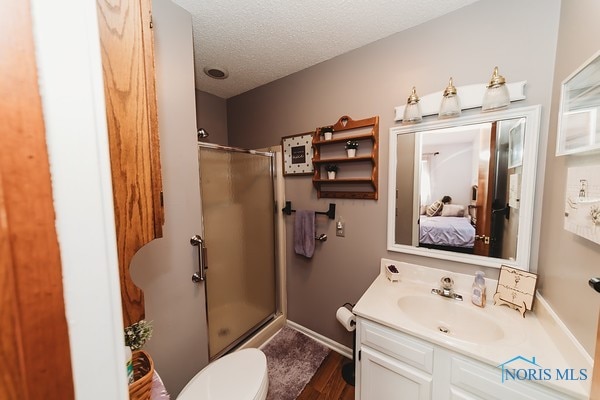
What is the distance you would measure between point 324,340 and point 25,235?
209 centimetres

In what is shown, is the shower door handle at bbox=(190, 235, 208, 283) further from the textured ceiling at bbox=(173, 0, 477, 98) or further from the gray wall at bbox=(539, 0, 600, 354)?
the gray wall at bbox=(539, 0, 600, 354)

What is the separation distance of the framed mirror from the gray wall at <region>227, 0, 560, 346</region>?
57 millimetres

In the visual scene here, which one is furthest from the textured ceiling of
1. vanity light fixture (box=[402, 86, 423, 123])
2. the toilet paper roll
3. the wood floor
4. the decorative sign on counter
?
the wood floor

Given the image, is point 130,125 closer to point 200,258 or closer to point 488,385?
point 200,258

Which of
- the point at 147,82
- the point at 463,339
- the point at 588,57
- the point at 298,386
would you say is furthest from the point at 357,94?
the point at 298,386

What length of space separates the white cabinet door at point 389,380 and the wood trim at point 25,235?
4.10 feet

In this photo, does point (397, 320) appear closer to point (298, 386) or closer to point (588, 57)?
point (298, 386)

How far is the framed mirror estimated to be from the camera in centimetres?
114

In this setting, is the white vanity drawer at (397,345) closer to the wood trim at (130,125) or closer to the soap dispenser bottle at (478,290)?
the soap dispenser bottle at (478,290)

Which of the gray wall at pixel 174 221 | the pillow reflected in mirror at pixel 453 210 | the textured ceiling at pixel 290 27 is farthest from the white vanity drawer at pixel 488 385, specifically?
the textured ceiling at pixel 290 27

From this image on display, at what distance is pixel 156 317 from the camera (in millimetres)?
1150

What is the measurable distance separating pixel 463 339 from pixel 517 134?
3.39 ft

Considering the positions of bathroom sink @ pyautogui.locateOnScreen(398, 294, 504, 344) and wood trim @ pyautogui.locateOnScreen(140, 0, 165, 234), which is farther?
bathroom sink @ pyautogui.locateOnScreen(398, 294, 504, 344)

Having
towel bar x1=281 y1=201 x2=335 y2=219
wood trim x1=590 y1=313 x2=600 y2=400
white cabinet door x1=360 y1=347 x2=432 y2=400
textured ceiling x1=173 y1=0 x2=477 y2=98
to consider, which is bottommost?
Answer: white cabinet door x1=360 y1=347 x2=432 y2=400
